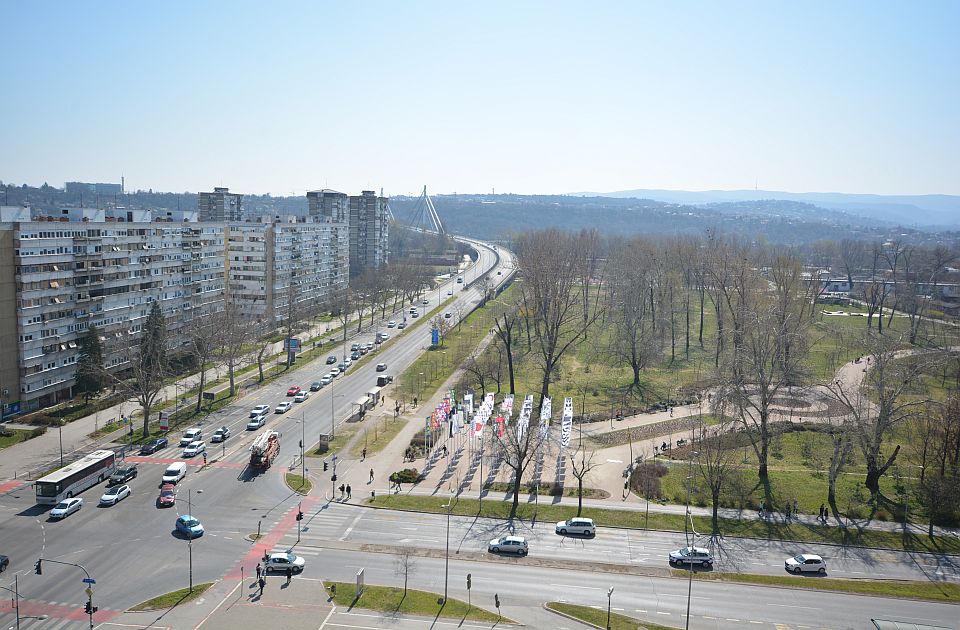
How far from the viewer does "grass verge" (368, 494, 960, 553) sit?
4256 centimetres

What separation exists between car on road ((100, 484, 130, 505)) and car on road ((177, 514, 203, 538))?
651 centimetres

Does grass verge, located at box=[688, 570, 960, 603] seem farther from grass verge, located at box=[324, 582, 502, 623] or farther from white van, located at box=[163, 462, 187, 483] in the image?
white van, located at box=[163, 462, 187, 483]

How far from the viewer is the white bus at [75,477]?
4353 cm

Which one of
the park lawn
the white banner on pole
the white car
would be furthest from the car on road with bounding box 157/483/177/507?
the white banner on pole

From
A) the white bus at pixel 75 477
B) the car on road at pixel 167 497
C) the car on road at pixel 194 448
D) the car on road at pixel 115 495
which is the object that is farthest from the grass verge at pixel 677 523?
the white bus at pixel 75 477

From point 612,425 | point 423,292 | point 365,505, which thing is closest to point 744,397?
point 612,425

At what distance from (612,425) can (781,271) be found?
3622cm

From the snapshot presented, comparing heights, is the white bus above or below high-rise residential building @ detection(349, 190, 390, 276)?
below

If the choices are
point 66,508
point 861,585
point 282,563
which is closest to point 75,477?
point 66,508

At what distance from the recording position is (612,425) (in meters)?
64.2

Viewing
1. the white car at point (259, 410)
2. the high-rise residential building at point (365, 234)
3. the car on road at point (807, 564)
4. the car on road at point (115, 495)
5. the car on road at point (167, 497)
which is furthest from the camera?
the high-rise residential building at point (365, 234)

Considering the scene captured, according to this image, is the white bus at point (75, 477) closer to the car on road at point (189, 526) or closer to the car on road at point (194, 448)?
the car on road at point (194, 448)

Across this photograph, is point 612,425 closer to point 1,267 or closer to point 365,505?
point 365,505

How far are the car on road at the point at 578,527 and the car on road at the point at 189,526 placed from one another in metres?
21.4
